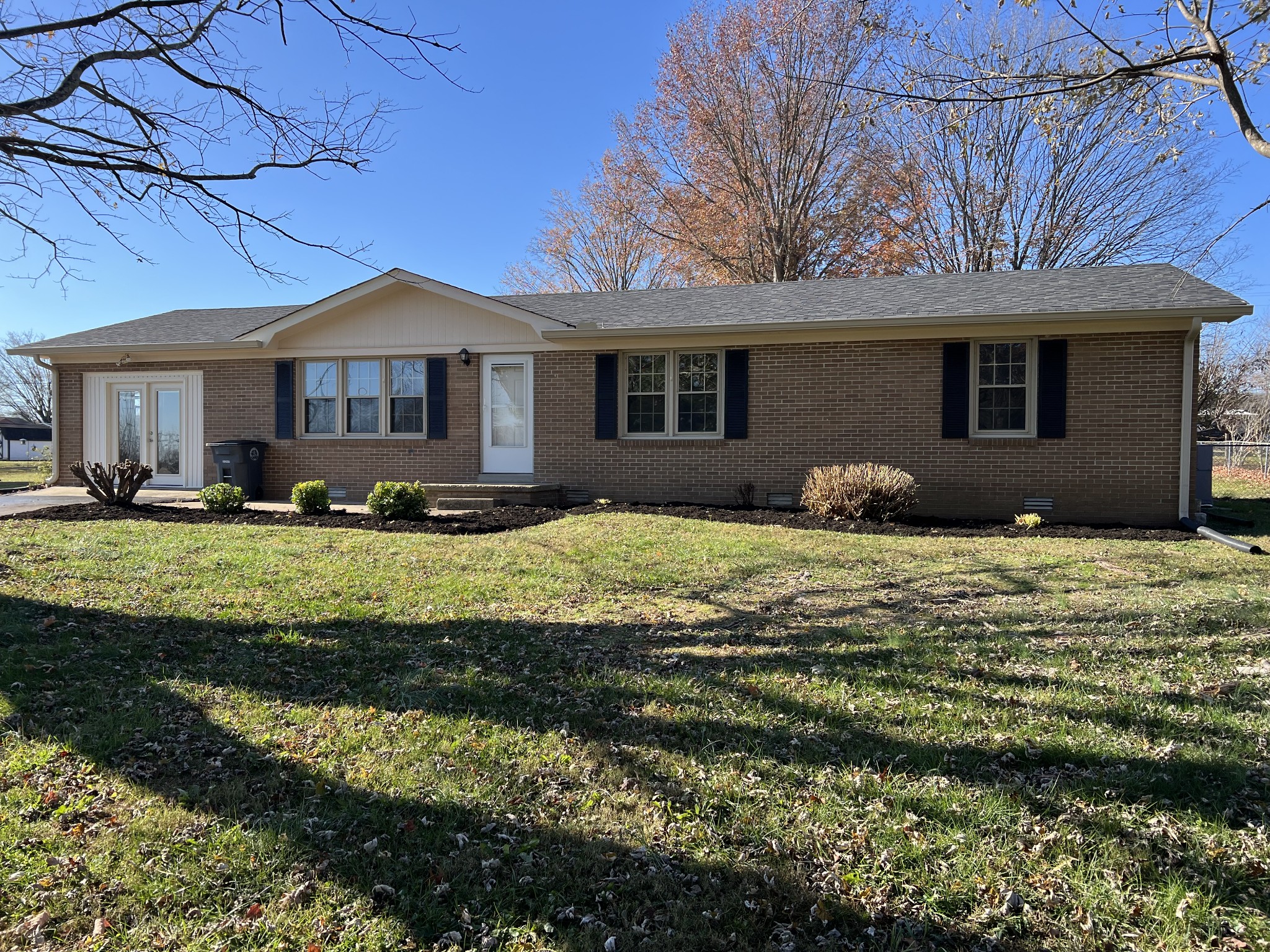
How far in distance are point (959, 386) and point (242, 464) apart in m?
12.3

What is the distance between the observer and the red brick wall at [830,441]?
10.5 metres

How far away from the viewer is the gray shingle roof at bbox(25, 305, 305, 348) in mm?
14117

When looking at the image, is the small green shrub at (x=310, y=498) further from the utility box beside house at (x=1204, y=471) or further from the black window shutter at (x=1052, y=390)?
the utility box beside house at (x=1204, y=471)

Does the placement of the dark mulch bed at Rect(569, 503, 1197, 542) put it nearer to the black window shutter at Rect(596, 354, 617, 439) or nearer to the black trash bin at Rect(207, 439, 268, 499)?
the black window shutter at Rect(596, 354, 617, 439)

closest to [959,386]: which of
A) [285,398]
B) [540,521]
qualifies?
[540,521]

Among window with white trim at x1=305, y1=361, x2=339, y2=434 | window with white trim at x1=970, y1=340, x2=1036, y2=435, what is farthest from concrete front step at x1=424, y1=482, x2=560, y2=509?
window with white trim at x1=970, y1=340, x2=1036, y2=435

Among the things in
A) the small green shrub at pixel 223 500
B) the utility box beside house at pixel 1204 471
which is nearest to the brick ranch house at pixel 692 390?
the utility box beside house at pixel 1204 471

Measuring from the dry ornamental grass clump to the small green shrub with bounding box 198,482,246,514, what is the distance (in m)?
8.63

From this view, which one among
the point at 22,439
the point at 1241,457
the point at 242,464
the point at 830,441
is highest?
the point at 22,439

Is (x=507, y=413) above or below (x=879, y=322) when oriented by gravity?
below

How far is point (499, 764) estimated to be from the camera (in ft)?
10.3

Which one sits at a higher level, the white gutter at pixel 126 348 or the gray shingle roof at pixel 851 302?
the gray shingle roof at pixel 851 302

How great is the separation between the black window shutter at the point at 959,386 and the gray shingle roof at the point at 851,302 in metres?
0.65

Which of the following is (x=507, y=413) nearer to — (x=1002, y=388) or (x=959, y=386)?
(x=959, y=386)
